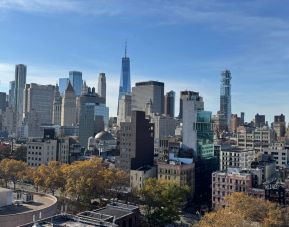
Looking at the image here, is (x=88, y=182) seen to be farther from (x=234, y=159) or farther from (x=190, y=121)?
(x=234, y=159)

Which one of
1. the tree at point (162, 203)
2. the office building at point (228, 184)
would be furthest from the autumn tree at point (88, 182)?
the office building at point (228, 184)

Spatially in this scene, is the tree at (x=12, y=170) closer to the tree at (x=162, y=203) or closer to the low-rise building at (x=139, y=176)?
the low-rise building at (x=139, y=176)

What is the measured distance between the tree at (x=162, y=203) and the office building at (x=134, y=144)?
4188cm

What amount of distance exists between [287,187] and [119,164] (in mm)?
57045

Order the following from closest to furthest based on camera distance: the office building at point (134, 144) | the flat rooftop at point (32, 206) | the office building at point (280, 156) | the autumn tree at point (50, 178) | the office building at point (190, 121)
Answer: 1. the flat rooftop at point (32, 206)
2. the autumn tree at point (50, 178)
3. the office building at point (134, 144)
4. the office building at point (190, 121)
5. the office building at point (280, 156)

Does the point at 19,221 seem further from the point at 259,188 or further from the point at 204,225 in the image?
the point at 259,188

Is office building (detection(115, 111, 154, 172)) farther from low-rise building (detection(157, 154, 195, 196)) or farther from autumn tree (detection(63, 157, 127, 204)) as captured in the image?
autumn tree (detection(63, 157, 127, 204))

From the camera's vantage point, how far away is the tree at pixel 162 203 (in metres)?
85.2

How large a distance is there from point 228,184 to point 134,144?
4014 centimetres

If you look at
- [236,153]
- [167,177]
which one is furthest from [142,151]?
[236,153]

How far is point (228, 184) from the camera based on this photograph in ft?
349

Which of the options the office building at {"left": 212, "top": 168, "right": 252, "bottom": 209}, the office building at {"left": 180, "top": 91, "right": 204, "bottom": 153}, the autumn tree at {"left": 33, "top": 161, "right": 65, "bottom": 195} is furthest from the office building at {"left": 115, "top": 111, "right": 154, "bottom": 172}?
the office building at {"left": 212, "top": 168, "right": 252, "bottom": 209}

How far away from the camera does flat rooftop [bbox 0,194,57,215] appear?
6260 cm

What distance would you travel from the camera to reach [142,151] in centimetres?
13900
